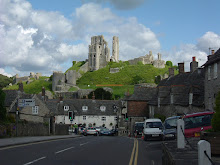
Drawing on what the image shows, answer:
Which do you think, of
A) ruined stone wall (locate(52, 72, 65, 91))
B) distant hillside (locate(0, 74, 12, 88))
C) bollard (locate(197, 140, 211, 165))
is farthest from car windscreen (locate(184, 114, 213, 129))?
distant hillside (locate(0, 74, 12, 88))

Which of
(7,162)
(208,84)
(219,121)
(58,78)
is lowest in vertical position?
(7,162)

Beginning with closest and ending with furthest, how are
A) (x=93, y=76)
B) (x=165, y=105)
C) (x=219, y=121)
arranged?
1. (x=219, y=121)
2. (x=165, y=105)
3. (x=93, y=76)

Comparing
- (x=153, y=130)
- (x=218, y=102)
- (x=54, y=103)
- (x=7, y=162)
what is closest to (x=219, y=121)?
(x=218, y=102)

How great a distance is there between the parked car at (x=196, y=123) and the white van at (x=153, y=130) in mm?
8454

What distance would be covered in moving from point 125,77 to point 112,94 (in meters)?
28.5

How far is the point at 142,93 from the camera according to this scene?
6431 cm

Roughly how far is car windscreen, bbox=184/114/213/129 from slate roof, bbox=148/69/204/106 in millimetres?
18188

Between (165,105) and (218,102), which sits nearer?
(218,102)

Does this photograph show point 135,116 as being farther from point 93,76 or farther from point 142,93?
point 93,76

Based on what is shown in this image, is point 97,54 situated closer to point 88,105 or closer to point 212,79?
point 88,105

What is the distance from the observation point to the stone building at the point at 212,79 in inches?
1273

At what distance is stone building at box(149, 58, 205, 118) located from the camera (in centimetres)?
4216

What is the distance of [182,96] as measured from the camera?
45094mm

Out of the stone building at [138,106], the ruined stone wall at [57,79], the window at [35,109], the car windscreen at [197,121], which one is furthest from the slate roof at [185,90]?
the ruined stone wall at [57,79]
